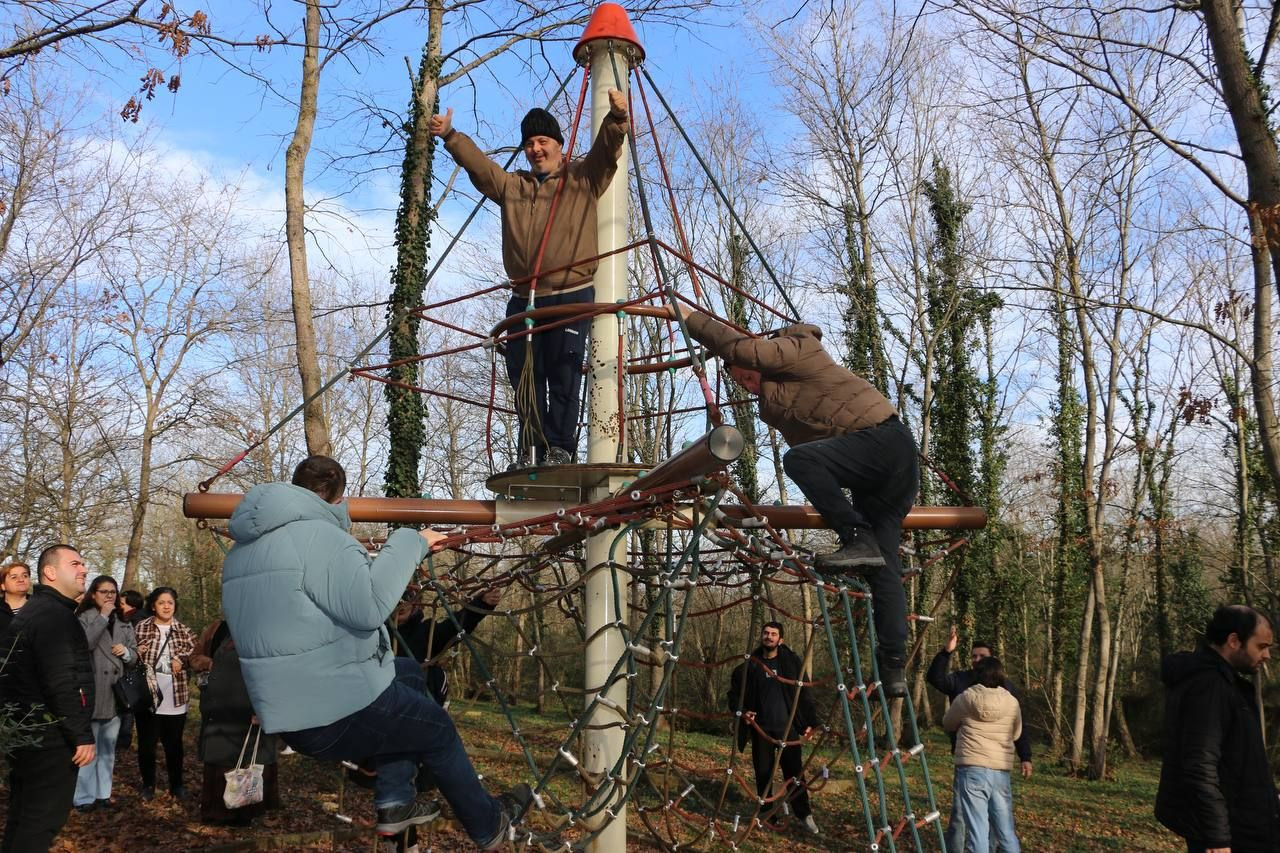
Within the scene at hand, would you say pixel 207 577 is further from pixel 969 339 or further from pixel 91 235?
pixel 969 339

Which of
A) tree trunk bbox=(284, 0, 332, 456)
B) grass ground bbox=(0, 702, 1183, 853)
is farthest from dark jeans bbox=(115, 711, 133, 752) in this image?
tree trunk bbox=(284, 0, 332, 456)

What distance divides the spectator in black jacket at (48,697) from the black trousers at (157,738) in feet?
7.40

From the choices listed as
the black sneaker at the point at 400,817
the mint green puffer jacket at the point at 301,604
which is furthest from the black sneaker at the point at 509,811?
the mint green puffer jacket at the point at 301,604

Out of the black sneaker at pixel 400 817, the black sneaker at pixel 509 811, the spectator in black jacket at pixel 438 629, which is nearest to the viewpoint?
the black sneaker at pixel 400 817

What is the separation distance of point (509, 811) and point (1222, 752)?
7.63 ft

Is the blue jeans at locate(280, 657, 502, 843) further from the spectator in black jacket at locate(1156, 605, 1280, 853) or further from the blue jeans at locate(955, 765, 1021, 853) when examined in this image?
the blue jeans at locate(955, 765, 1021, 853)

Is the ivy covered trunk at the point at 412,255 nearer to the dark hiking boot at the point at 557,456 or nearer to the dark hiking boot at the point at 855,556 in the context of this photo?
the dark hiking boot at the point at 557,456

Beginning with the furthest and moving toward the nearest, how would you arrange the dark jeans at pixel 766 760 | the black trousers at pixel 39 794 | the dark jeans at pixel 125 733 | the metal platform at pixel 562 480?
the dark jeans at pixel 125 733 → the dark jeans at pixel 766 760 → the black trousers at pixel 39 794 → the metal platform at pixel 562 480

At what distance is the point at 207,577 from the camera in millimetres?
18844

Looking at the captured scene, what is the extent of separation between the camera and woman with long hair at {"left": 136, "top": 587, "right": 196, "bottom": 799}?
6164mm

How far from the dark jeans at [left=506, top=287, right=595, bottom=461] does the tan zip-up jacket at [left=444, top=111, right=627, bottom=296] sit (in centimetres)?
10

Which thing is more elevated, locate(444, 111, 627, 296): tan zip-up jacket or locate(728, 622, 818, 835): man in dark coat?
A: locate(444, 111, 627, 296): tan zip-up jacket

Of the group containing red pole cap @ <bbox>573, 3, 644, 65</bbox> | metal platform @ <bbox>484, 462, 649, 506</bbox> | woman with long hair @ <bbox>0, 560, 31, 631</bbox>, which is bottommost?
woman with long hair @ <bbox>0, 560, 31, 631</bbox>

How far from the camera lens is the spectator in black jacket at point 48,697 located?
395cm
